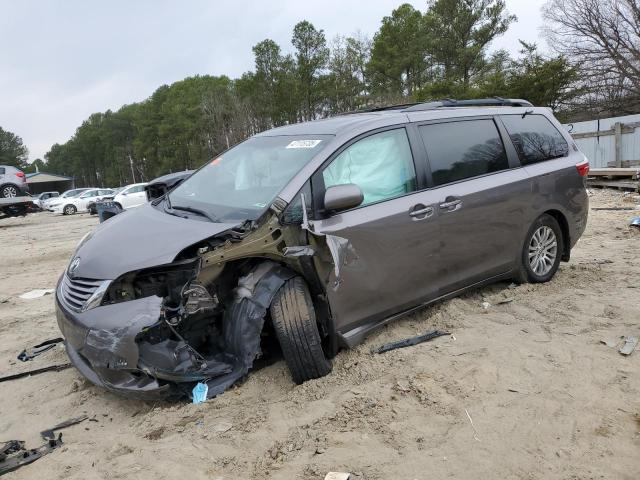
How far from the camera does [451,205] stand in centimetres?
400

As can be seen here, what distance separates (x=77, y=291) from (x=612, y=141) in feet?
58.1

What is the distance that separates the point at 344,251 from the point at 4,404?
2648mm

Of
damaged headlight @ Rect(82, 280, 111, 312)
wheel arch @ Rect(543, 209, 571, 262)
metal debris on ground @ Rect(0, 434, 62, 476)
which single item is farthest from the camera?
wheel arch @ Rect(543, 209, 571, 262)

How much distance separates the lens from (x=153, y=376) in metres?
3.01

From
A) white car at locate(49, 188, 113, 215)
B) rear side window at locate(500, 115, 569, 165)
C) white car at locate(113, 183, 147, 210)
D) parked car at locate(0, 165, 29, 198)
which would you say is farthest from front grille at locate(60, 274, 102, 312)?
white car at locate(49, 188, 113, 215)

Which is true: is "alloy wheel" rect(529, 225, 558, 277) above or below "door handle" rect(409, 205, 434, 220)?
below

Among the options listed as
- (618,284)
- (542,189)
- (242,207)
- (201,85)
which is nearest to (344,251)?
(242,207)

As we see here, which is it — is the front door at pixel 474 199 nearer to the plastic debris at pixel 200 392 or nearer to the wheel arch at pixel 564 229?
the wheel arch at pixel 564 229

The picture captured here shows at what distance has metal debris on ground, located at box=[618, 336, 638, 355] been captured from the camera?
3.44m

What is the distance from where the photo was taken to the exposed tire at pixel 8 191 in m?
21.8

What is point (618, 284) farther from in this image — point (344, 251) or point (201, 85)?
point (201, 85)

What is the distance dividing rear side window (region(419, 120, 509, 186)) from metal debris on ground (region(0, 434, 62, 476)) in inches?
126

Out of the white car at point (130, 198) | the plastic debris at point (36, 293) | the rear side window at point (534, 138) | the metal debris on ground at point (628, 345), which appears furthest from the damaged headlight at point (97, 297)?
the white car at point (130, 198)

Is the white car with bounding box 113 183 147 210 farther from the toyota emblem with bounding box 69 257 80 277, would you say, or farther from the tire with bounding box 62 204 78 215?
the toyota emblem with bounding box 69 257 80 277
